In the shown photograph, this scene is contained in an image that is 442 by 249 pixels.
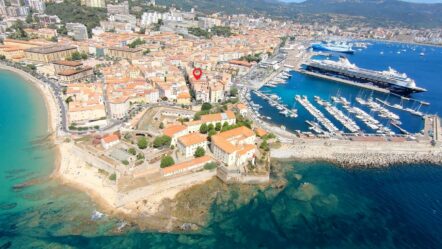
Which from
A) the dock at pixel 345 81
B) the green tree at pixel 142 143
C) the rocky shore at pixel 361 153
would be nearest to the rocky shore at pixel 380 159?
the rocky shore at pixel 361 153

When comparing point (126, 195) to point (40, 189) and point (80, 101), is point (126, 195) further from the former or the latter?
point (80, 101)

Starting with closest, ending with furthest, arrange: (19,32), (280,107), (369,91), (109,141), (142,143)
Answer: (142,143), (109,141), (280,107), (369,91), (19,32)

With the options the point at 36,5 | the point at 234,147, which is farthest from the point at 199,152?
the point at 36,5

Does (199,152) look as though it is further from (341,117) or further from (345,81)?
(345,81)

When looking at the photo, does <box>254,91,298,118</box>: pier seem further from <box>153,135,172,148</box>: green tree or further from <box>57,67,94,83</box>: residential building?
<box>57,67,94,83</box>: residential building

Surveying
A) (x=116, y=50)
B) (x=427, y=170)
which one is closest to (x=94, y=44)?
(x=116, y=50)
